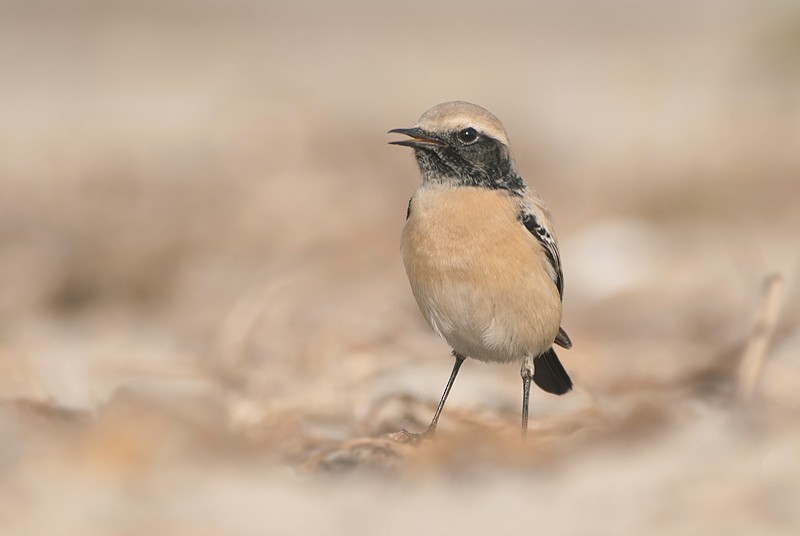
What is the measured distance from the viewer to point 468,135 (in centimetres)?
642

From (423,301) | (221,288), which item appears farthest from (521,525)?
(221,288)

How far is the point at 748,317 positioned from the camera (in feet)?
26.8

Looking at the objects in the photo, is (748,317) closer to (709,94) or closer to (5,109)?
(709,94)

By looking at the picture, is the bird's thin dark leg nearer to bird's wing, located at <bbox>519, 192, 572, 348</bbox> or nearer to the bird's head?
bird's wing, located at <bbox>519, 192, 572, 348</bbox>

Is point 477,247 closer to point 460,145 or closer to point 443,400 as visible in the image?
point 460,145

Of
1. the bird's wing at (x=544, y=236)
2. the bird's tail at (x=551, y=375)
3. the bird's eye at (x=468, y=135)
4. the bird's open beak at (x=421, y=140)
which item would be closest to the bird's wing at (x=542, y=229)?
the bird's wing at (x=544, y=236)

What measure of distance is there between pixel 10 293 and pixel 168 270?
138 cm

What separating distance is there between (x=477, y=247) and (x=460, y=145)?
1.88 feet

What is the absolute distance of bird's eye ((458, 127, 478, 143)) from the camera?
21.0ft

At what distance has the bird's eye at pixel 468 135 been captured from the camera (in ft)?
21.0

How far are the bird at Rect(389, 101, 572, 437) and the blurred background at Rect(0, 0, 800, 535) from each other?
0.49 meters

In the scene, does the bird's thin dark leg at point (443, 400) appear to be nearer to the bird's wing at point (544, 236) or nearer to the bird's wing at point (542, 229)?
the bird's wing at point (542, 229)

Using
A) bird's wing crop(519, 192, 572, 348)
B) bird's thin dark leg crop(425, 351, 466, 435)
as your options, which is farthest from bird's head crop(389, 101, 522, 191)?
bird's thin dark leg crop(425, 351, 466, 435)

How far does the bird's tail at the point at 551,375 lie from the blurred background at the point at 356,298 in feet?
0.50
